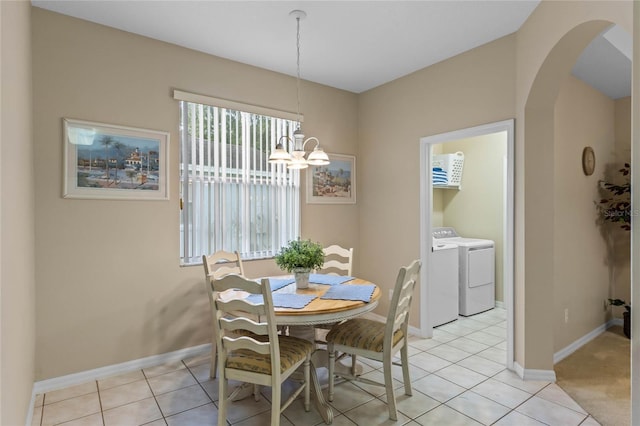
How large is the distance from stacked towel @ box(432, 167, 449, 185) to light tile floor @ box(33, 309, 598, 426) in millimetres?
2247

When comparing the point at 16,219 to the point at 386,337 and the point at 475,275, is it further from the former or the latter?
the point at 475,275

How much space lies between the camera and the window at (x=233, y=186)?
10.4ft

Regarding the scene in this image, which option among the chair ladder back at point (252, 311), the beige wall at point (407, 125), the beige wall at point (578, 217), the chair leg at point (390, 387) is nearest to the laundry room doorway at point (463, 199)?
the beige wall at point (407, 125)

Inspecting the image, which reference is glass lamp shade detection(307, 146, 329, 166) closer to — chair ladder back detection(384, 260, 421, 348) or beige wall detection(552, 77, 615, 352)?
chair ladder back detection(384, 260, 421, 348)

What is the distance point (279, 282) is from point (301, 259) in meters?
0.41

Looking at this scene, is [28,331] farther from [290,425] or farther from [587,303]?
[587,303]

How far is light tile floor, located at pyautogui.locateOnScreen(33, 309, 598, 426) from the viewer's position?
7.15 feet

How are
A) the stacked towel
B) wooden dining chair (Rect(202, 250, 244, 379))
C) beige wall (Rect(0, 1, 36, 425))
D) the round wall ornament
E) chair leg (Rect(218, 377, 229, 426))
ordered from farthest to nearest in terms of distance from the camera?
1. the stacked towel
2. the round wall ornament
3. wooden dining chair (Rect(202, 250, 244, 379))
4. chair leg (Rect(218, 377, 229, 426))
5. beige wall (Rect(0, 1, 36, 425))

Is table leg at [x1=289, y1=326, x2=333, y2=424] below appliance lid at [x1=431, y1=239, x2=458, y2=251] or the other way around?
below

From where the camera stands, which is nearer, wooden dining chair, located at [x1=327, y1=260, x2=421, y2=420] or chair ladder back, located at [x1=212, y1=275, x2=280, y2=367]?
chair ladder back, located at [x1=212, y1=275, x2=280, y2=367]

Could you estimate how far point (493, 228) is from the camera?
4.64 metres

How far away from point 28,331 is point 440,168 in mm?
4409

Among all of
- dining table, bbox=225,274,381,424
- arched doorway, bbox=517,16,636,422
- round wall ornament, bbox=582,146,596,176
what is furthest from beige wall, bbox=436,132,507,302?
dining table, bbox=225,274,381,424

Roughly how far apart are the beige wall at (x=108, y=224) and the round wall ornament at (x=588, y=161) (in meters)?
3.45
